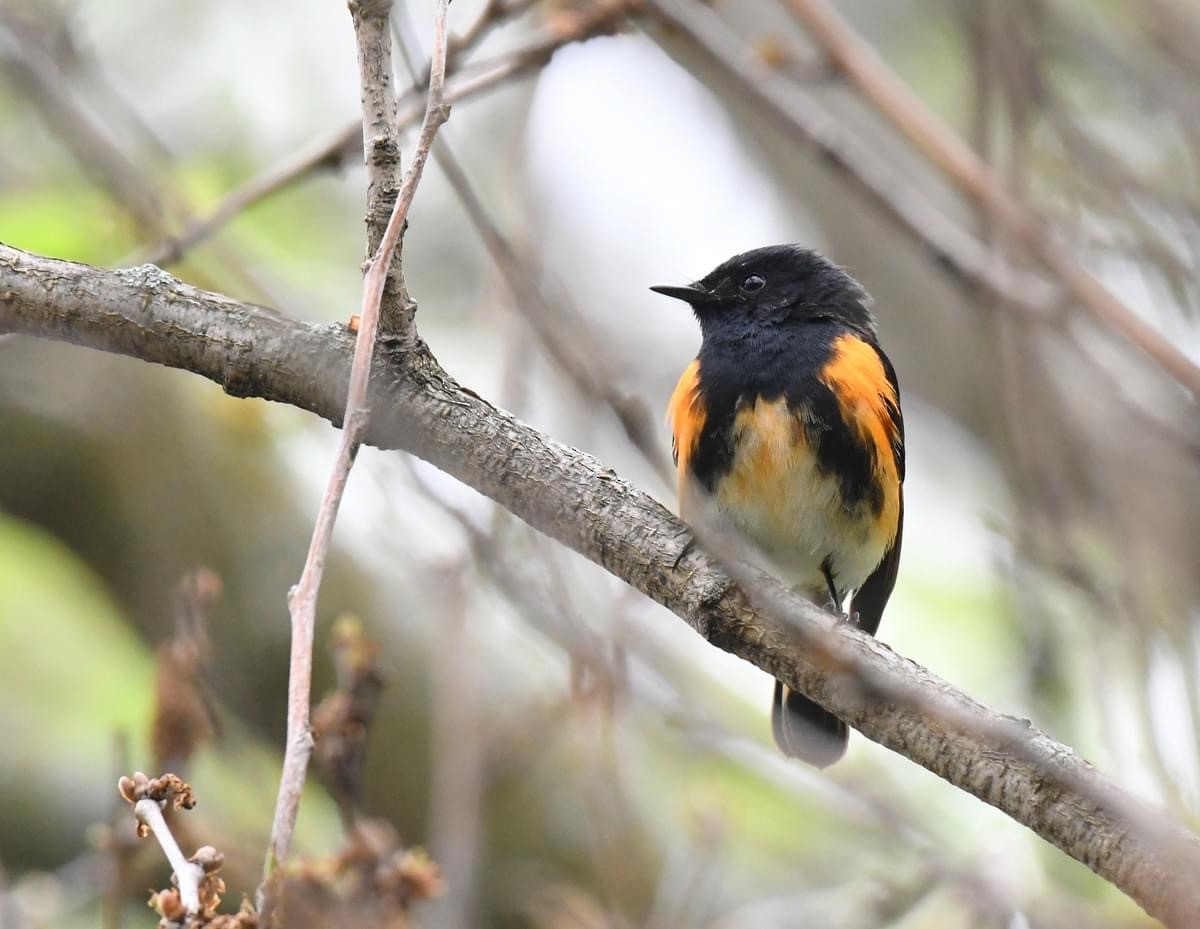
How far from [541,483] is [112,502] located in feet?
10.00

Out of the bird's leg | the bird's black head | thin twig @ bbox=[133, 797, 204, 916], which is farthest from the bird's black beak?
thin twig @ bbox=[133, 797, 204, 916]

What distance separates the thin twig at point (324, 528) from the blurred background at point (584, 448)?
45 centimetres

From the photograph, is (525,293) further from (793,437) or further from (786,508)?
(786,508)

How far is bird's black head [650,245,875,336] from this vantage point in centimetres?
411

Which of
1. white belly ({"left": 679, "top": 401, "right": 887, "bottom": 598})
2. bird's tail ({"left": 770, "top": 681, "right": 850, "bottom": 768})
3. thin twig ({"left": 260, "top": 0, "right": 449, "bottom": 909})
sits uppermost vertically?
white belly ({"left": 679, "top": 401, "right": 887, "bottom": 598})

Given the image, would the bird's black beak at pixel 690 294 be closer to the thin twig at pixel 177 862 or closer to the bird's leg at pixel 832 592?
the bird's leg at pixel 832 592

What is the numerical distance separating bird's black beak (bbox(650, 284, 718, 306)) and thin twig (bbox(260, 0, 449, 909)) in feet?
7.44

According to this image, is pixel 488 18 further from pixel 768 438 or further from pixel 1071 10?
pixel 1071 10

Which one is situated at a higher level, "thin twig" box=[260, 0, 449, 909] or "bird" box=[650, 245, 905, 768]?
"bird" box=[650, 245, 905, 768]

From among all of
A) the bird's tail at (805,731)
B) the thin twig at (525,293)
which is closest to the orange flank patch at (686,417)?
the bird's tail at (805,731)

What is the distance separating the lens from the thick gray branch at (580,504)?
2031 mm

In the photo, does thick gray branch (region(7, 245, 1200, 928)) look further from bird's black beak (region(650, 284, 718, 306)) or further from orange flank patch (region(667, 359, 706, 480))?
bird's black beak (region(650, 284, 718, 306))

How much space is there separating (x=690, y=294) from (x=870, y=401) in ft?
2.28

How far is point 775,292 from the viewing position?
4.19 metres
